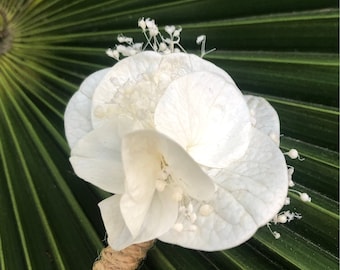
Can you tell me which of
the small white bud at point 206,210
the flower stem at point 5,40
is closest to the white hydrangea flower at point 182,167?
the small white bud at point 206,210

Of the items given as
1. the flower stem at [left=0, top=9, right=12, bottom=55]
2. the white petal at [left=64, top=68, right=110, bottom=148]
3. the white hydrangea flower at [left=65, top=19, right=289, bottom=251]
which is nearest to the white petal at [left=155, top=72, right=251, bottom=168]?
the white hydrangea flower at [left=65, top=19, right=289, bottom=251]

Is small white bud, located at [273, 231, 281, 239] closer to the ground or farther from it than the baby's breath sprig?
closer to the ground

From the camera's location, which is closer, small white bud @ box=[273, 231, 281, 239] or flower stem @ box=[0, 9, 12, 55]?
small white bud @ box=[273, 231, 281, 239]

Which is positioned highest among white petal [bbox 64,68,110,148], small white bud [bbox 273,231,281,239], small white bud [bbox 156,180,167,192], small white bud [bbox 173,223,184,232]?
white petal [bbox 64,68,110,148]

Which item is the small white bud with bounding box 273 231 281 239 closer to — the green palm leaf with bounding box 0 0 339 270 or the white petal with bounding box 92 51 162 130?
the green palm leaf with bounding box 0 0 339 270

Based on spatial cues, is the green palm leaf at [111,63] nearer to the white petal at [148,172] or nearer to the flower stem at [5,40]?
the flower stem at [5,40]

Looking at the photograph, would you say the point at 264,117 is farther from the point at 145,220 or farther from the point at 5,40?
the point at 5,40

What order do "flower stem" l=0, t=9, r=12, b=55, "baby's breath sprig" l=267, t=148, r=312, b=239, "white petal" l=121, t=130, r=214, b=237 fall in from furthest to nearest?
"flower stem" l=0, t=9, r=12, b=55
"baby's breath sprig" l=267, t=148, r=312, b=239
"white petal" l=121, t=130, r=214, b=237
